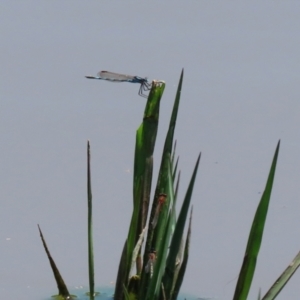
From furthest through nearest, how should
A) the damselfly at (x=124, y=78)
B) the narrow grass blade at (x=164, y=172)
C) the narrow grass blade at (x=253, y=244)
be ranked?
1. the damselfly at (x=124, y=78)
2. the narrow grass blade at (x=164, y=172)
3. the narrow grass blade at (x=253, y=244)

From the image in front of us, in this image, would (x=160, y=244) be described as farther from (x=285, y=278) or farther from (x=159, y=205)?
(x=285, y=278)

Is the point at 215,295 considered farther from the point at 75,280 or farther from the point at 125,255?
the point at 125,255

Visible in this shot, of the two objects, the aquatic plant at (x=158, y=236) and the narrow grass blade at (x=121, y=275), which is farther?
the narrow grass blade at (x=121, y=275)

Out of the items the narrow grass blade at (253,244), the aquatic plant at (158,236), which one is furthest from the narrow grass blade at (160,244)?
the narrow grass blade at (253,244)

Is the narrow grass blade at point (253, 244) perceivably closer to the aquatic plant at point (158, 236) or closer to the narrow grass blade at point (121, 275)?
the aquatic plant at point (158, 236)

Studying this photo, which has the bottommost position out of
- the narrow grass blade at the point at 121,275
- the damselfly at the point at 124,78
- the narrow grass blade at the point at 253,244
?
the narrow grass blade at the point at 121,275

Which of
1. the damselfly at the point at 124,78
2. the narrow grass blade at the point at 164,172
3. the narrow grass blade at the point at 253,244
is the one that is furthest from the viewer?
the damselfly at the point at 124,78

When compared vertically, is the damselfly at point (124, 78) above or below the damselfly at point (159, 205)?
above

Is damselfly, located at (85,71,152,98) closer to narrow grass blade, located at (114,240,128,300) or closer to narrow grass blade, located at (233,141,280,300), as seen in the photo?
narrow grass blade, located at (114,240,128,300)

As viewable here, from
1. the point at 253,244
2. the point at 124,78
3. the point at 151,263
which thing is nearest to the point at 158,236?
the point at 151,263
